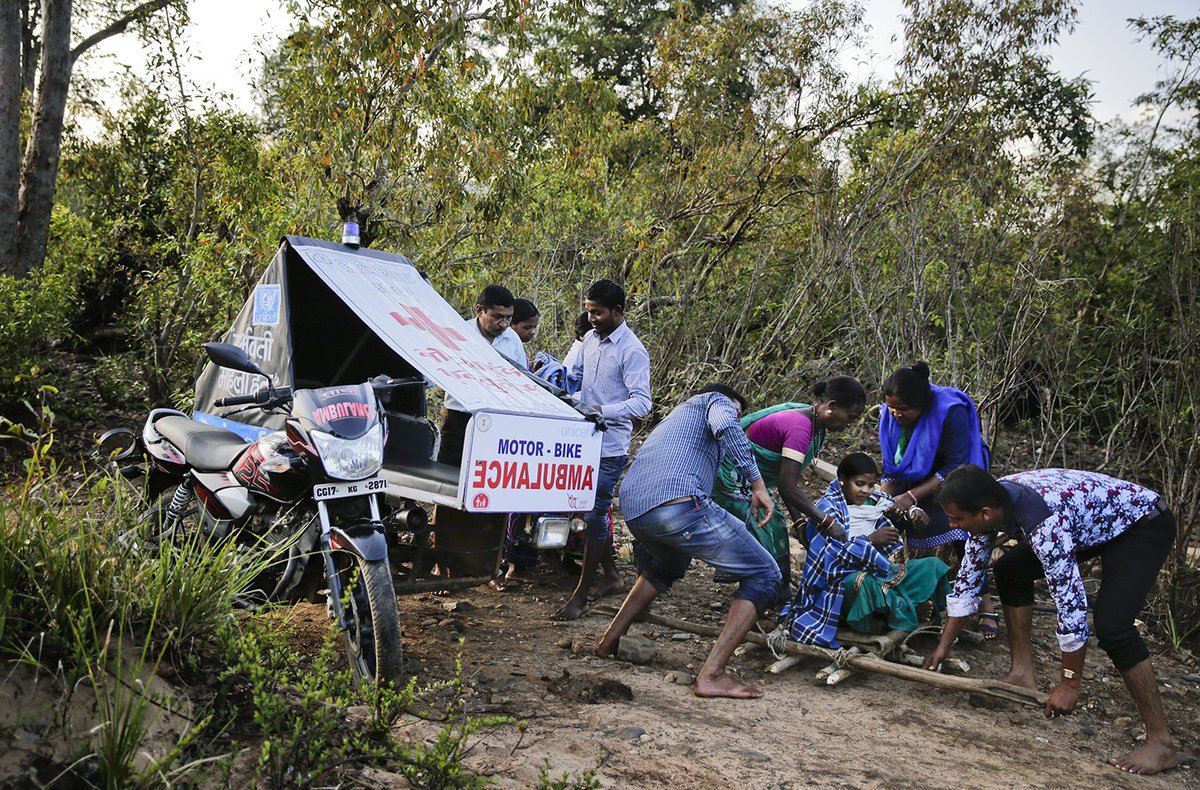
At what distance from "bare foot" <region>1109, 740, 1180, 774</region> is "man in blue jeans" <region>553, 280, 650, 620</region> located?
8.89 ft

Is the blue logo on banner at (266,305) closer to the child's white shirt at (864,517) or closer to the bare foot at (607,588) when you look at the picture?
the bare foot at (607,588)

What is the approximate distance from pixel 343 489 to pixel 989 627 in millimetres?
3875

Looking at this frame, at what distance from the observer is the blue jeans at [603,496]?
549 cm

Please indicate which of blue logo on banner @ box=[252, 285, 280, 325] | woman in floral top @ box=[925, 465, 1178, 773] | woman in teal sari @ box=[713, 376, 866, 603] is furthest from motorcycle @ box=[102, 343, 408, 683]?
woman in floral top @ box=[925, 465, 1178, 773]

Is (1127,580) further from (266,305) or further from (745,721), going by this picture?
(266,305)

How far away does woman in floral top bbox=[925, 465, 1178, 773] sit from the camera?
160 inches

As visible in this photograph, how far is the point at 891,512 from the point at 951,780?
1883 mm

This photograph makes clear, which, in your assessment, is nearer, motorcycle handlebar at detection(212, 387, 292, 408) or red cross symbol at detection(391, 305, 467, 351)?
motorcycle handlebar at detection(212, 387, 292, 408)

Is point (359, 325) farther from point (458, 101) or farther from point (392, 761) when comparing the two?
point (392, 761)

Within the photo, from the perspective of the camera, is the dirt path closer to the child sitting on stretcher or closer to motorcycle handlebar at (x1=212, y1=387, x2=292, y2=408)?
the child sitting on stretcher

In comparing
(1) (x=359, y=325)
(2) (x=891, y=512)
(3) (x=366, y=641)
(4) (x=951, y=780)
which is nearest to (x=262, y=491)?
(3) (x=366, y=641)

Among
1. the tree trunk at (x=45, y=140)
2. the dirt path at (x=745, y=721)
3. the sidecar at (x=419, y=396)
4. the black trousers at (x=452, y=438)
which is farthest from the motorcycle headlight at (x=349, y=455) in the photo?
the tree trunk at (x=45, y=140)

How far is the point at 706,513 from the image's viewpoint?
437 centimetres

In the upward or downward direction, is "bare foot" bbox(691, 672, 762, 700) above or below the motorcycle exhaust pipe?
below
